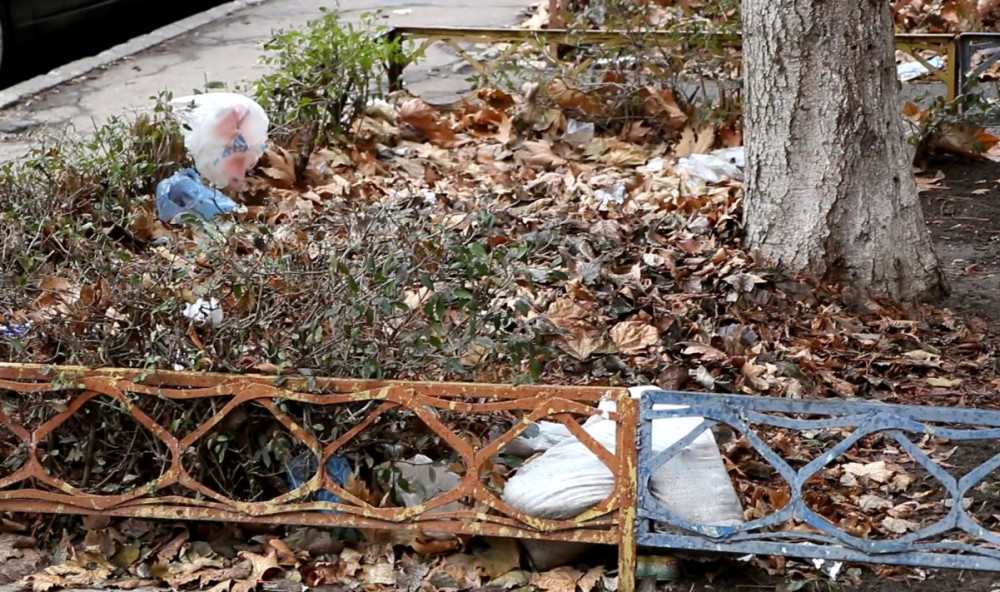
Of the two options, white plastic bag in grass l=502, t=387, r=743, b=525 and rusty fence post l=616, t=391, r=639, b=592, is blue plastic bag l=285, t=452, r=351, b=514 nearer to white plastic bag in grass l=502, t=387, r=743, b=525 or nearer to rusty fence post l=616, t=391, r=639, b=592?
white plastic bag in grass l=502, t=387, r=743, b=525

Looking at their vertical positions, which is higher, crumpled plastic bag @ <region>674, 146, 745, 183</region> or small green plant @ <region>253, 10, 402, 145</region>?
small green plant @ <region>253, 10, 402, 145</region>

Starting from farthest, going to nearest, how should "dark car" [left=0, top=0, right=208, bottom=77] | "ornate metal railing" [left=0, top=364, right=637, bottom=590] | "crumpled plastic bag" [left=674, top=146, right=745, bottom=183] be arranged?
1. "dark car" [left=0, top=0, right=208, bottom=77]
2. "crumpled plastic bag" [left=674, top=146, right=745, bottom=183]
3. "ornate metal railing" [left=0, top=364, right=637, bottom=590]

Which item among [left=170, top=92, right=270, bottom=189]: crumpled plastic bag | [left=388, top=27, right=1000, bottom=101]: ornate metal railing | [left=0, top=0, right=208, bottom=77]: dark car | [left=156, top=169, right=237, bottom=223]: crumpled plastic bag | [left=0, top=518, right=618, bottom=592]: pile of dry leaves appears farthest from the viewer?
[left=0, top=0, right=208, bottom=77]: dark car

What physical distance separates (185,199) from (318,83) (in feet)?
3.95

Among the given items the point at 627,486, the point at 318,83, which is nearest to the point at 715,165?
the point at 318,83

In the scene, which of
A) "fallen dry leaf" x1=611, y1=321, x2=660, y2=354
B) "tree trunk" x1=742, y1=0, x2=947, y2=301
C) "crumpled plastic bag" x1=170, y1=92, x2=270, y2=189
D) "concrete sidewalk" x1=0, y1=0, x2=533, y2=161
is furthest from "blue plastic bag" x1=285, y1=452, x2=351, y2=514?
"concrete sidewalk" x1=0, y1=0, x2=533, y2=161

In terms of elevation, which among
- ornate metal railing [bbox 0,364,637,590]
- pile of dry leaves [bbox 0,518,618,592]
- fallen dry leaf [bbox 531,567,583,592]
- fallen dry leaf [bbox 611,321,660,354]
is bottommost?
fallen dry leaf [bbox 531,567,583,592]

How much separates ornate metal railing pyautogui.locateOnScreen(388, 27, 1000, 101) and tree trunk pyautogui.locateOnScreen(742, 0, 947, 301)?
2.17 meters

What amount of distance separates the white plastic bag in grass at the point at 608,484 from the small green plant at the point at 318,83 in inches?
138

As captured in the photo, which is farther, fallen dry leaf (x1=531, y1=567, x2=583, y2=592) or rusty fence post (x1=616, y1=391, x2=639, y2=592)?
fallen dry leaf (x1=531, y1=567, x2=583, y2=592)

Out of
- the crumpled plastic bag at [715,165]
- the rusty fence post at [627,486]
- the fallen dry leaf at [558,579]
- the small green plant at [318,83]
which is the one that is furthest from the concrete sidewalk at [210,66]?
the rusty fence post at [627,486]

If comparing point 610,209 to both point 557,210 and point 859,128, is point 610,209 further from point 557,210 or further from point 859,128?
point 859,128

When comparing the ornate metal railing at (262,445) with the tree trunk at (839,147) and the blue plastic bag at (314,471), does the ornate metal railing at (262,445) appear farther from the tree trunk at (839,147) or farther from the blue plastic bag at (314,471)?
the tree trunk at (839,147)

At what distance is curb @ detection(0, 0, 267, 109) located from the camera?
27.5 feet
